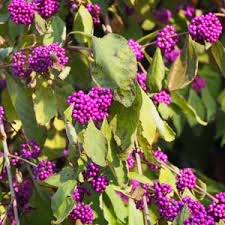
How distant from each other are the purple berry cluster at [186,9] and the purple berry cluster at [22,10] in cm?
79

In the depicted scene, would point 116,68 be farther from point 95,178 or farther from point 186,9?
point 186,9

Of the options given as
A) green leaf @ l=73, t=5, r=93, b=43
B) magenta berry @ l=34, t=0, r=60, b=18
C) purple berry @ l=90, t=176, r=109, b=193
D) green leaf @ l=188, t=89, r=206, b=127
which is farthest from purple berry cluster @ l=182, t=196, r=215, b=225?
green leaf @ l=188, t=89, r=206, b=127

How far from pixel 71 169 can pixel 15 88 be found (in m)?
0.39

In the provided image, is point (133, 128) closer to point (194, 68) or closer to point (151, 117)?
point (151, 117)

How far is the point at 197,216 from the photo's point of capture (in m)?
1.39

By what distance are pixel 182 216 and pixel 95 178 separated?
0.90ft

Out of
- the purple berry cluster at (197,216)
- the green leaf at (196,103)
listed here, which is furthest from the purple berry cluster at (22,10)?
the green leaf at (196,103)

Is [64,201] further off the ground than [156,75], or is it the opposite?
[156,75]

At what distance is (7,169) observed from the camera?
159cm

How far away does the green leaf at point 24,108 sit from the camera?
70.1 inches

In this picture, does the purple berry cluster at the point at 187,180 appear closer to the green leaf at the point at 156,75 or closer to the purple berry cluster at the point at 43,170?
the green leaf at the point at 156,75

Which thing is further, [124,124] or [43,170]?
[43,170]

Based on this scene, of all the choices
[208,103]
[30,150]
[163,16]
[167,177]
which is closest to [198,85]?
[208,103]

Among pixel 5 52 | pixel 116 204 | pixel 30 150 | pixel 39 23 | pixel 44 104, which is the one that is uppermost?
pixel 39 23
